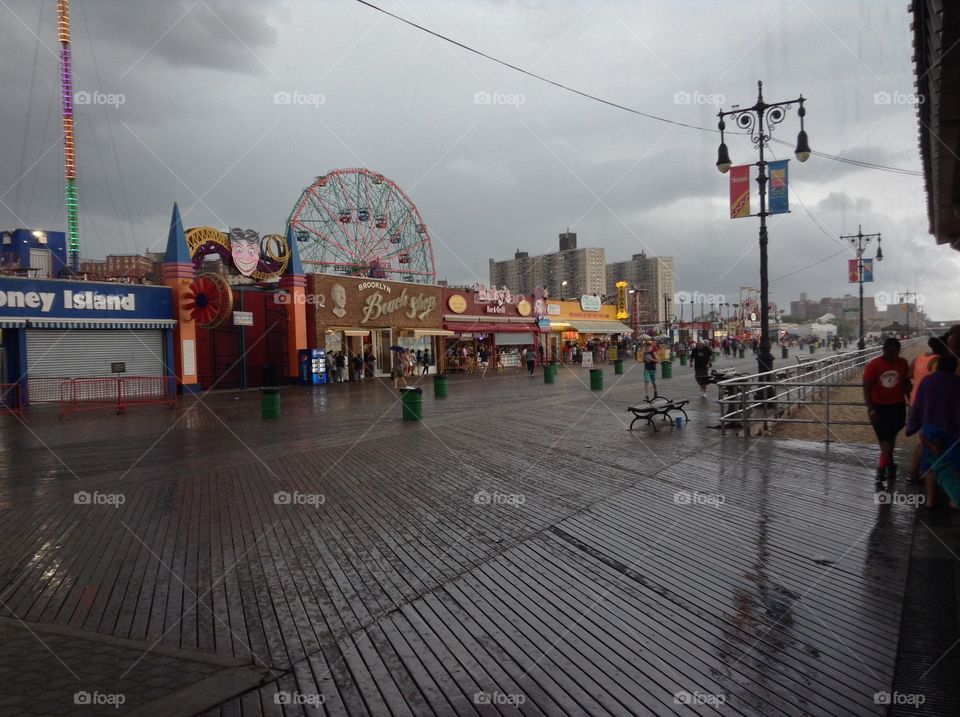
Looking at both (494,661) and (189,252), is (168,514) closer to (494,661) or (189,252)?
(494,661)

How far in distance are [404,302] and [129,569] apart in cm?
2873

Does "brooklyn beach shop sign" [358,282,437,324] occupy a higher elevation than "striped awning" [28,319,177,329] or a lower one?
higher

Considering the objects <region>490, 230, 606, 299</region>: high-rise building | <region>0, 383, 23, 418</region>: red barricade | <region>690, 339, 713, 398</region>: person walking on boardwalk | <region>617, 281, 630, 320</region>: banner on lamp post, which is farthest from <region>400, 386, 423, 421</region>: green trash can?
<region>490, 230, 606, 299</region>: high-rise building

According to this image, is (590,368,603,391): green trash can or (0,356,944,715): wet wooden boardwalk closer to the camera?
(0,356,944,715): wet wooden boardwalk

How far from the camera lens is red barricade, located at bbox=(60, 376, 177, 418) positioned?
1861 centimetres

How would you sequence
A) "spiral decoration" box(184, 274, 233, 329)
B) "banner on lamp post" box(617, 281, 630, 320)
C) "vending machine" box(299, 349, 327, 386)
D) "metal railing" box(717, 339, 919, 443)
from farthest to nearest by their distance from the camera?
"banner on lamp post" box(617, 281, 630, 320)
"vending machine" box(299, 349, 327, 386)
"spiral decoration" box(184, 274, 233, 329)
"metal railing" box(717, 339, 919, 443)

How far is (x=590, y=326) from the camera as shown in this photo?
49375 millimetres

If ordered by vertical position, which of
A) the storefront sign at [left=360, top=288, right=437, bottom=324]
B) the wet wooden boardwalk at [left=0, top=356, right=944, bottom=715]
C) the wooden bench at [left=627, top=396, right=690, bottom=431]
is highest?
the storefront sign at [left=360, top=288, right=437, bottom=324]

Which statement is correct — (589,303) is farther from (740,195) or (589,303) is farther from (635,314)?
(740,195)

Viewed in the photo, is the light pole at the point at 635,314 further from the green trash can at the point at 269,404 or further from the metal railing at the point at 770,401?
the green trash can at the point at 269,404

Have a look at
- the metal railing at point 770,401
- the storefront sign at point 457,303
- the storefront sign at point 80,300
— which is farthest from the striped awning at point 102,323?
the metal railing at point 770,401

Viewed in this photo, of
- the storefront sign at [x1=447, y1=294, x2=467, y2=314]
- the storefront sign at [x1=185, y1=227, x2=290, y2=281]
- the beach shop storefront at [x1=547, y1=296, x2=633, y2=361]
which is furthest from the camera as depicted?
the beach shop storefront at [x1=547, y1=296, x2=633, y2=361]

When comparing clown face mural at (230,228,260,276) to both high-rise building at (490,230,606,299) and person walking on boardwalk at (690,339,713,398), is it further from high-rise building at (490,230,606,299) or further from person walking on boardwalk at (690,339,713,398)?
high-rise building at (490,230,606,299)

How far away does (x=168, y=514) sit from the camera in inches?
275
